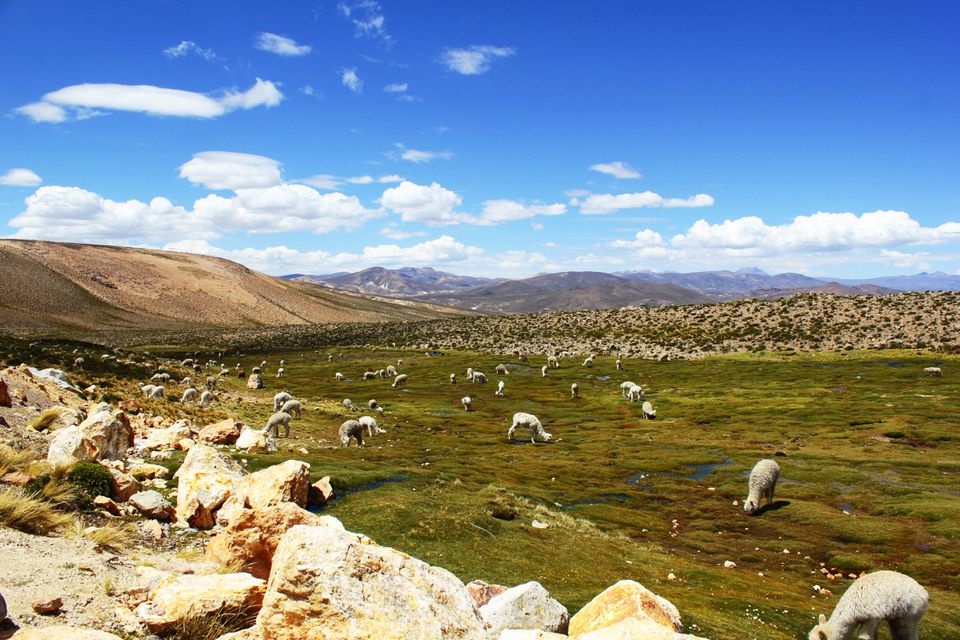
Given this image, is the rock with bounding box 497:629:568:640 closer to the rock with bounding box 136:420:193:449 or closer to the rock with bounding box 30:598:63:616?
the rock with bounding box 30:598:63:616

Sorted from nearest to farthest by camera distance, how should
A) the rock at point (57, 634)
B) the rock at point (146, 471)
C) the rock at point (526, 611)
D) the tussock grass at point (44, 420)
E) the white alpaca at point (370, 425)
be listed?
the rock at point (57, 634), the rock at point (526, 611), the rock at point (146, 471), the tussock grass at point (44, 420), the white alpaca at point (370, 425)

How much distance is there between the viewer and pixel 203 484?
19453mm

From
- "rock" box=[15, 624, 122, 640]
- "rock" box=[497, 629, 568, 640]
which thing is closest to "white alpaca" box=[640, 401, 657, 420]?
"rock" box=[497, 629, 568, 640]

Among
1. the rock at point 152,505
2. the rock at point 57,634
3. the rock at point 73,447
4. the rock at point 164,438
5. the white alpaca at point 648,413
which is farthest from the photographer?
the white alpaca at point 648,413

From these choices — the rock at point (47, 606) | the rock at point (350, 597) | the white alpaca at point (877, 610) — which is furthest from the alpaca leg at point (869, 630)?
the rock at point (47, 606)

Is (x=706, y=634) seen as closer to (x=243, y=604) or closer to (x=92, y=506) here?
(x=243, y=604)

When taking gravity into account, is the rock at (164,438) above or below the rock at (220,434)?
above

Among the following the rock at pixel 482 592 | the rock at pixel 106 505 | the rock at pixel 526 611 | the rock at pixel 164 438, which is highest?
the rock at pixel 106 505

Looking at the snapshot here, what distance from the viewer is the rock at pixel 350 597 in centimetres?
833

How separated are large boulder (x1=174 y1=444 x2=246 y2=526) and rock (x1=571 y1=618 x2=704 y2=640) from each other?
14.6m

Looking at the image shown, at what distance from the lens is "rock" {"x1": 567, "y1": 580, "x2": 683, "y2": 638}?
11492mm

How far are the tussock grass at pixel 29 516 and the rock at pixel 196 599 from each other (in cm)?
507

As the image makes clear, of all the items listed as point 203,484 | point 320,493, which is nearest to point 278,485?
point 203,484

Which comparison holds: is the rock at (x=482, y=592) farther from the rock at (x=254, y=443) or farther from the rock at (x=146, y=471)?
the rock at (x=254, y=443)
